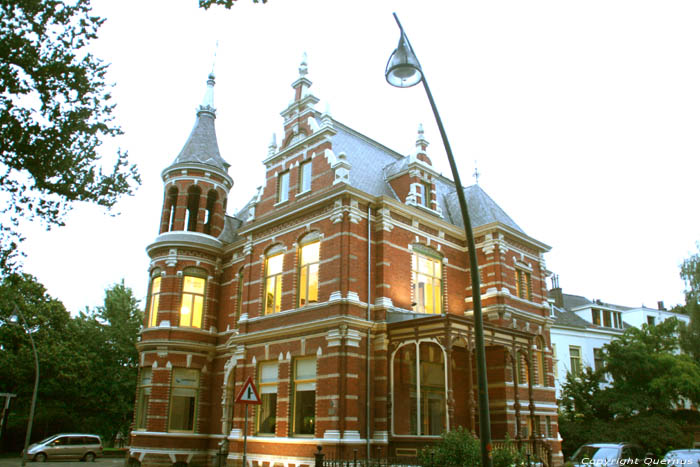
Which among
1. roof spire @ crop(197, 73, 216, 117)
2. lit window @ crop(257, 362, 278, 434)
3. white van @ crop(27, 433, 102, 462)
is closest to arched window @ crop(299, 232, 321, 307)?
lit window @ crop(257, 362, 278, 434)

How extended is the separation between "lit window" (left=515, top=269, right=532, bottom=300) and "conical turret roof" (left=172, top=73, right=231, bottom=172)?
53.6ft

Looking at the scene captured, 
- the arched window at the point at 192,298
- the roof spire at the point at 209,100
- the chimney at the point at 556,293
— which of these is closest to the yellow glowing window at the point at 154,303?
the arched window at the point at 192,298

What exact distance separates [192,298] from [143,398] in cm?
529

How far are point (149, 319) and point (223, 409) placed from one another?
629cm

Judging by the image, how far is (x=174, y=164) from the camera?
29.4 metres

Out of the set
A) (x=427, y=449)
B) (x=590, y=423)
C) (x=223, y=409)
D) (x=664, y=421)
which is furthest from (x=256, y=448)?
(x=664, y=421)

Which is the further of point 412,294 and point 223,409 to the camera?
point 223,409

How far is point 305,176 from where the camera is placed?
24.3 meters

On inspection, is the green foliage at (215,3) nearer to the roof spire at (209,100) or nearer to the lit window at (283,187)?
the lit window at (283,187)

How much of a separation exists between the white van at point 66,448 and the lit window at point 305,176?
2170 cm

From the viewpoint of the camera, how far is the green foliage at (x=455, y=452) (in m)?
15.5

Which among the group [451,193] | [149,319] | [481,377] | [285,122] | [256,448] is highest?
[285,122]

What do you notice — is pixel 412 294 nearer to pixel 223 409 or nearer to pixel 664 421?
pixel 223 409

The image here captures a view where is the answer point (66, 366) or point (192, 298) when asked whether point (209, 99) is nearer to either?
point (192, 298)
